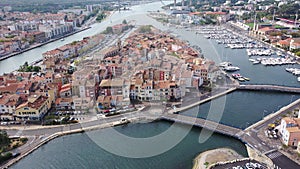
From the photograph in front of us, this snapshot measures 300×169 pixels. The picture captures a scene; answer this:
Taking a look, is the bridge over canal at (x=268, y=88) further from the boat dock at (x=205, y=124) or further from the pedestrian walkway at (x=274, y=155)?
the pedestrian walkway at (x=274, y=155)

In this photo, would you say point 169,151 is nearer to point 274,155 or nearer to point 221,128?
point 221,128

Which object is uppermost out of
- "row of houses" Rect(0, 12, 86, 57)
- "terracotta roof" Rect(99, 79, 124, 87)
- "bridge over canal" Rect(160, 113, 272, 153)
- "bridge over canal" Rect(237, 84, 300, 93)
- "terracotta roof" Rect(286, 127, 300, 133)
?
"row of houses" Rect(0, 12, 86, 57)

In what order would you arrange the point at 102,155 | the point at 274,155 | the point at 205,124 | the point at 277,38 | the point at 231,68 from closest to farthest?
1. the point at 274,155
2. the point at 102,155
3. the point at 205,124
4. the point at 231,68
5. the point at 277,38

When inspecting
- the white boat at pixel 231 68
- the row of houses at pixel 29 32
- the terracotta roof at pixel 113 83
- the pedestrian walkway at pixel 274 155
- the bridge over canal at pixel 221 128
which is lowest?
the pedestrian walkway at pixel 274 155

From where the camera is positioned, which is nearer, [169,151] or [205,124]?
[169,151]

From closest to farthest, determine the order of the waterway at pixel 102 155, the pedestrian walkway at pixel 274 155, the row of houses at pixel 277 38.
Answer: the pedestrian walkway at pixel 274 155 < the waterway at pixel 102 155 < the row of houses at pixel 277 38

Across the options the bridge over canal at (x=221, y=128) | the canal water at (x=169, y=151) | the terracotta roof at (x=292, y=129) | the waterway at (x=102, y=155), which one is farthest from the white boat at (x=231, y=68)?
the terracotta roof at (x=292, y=129)

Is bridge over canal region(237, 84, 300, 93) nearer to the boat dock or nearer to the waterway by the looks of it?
the boat dock

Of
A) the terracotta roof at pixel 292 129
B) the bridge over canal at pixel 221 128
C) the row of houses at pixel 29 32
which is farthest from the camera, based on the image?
the row of houses at pixel 29 32

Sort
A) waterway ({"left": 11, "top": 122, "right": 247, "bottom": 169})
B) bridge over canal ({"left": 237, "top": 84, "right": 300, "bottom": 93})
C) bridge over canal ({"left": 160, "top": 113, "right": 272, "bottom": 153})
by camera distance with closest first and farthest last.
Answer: waterway ({"left": 11, "top": 122, "right": 247, "bottom": 169}) → bridge over canal ({"left": 160, "top": 113, "right": 272, "bottom": 153}) → bridge over canal ({"left": 237, "top": 84, "right": 300, "bottom": 93})

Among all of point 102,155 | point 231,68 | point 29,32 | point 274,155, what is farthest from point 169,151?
point 29,32

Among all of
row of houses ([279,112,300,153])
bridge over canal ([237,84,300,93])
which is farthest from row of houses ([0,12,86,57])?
row of houses ([279,112,300,153])

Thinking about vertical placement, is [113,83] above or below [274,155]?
above
